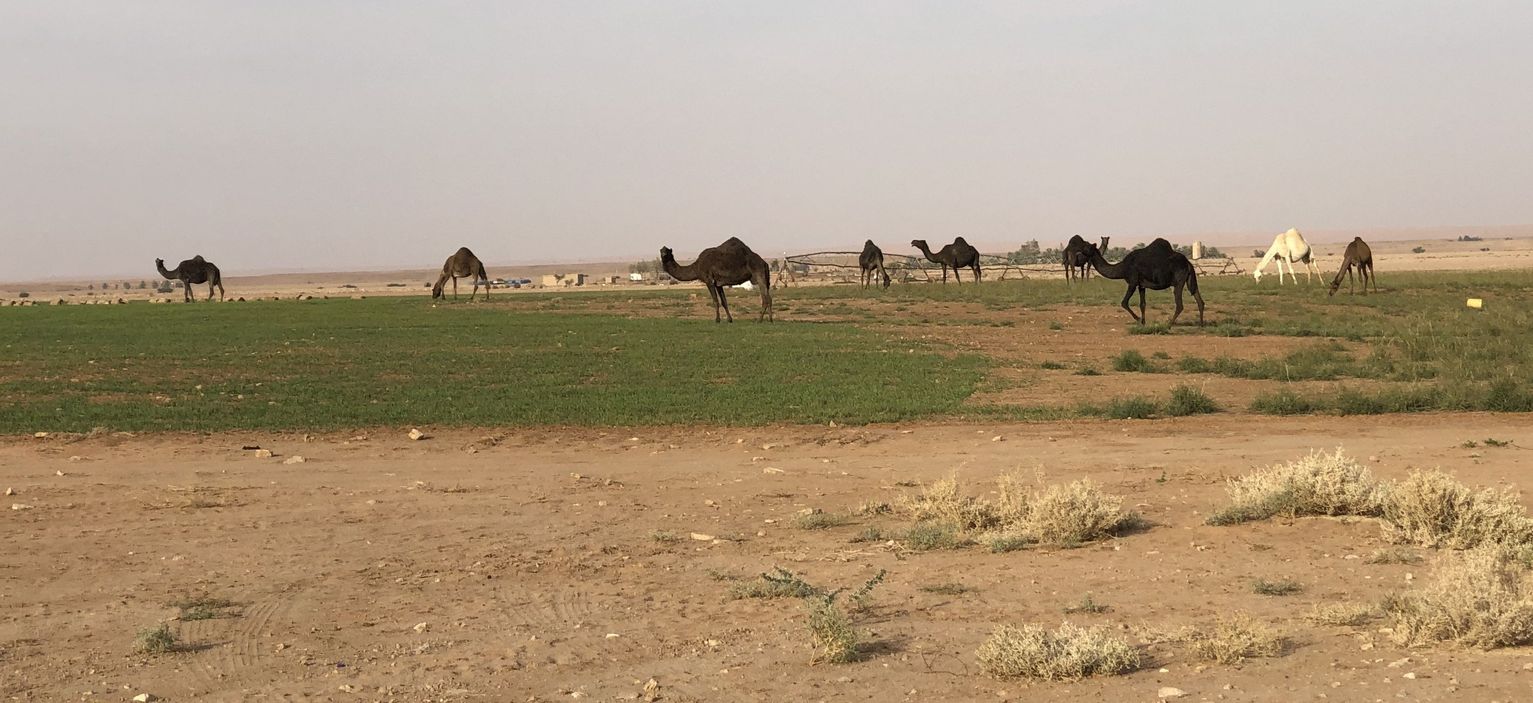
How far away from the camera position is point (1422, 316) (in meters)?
30.5

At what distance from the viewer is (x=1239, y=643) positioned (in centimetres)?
637

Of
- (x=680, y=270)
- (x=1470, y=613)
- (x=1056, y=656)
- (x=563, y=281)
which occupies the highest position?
(x=680, y=270)

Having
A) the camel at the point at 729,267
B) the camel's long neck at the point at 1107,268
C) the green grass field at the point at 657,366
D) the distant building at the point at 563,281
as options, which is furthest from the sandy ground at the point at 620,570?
the distant building at the point at 563,281

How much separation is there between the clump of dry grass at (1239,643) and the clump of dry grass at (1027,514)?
8.47 feet

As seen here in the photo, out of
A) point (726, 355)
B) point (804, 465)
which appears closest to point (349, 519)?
point (804, 465)

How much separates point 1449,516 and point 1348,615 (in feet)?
7.89

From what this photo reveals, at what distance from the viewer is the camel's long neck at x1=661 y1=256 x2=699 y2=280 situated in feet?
114

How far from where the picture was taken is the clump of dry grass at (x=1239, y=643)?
638 cm

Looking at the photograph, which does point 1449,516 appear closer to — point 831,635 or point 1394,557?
point 1394,557

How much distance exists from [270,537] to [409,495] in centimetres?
177

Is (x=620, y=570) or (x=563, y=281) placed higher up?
(x=563, y=281)

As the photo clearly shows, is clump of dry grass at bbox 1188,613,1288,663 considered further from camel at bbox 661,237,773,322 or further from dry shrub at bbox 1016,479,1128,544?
camel at bbox 661,237,773,322

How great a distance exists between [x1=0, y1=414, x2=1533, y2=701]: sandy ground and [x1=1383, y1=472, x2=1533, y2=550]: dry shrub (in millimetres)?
283

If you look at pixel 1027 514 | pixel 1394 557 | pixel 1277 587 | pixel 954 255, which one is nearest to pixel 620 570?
pixel 1027 514
